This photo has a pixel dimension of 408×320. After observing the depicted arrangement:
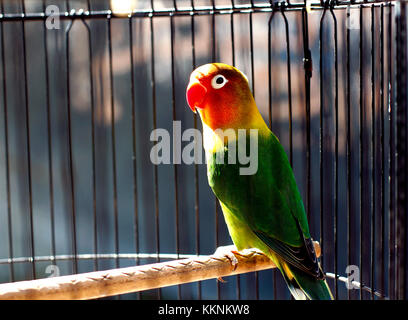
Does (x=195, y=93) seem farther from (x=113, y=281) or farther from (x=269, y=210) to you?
(x=113, y=281)

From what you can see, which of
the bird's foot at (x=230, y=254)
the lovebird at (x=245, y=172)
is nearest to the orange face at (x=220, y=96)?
the lovebird at (x=245, y=172)

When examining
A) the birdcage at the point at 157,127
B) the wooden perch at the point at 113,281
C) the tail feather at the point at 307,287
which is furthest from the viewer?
the birdcage at the point at 157,127

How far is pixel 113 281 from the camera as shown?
783mm

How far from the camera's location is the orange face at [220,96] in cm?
96

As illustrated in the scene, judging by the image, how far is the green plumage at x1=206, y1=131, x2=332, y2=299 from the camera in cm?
91

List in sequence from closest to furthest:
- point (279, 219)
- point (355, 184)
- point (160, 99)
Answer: point (279, 219) → point (355, 184) → point (160, 99)

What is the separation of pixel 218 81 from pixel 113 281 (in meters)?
0.43

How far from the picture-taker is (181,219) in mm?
1836

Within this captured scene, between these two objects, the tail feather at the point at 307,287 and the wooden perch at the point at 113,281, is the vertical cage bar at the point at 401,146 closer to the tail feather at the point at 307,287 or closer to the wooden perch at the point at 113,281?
the tail feather at the point at 307,287

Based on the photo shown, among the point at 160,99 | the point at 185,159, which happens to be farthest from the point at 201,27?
the point at 185,159

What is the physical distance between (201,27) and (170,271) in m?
1.04

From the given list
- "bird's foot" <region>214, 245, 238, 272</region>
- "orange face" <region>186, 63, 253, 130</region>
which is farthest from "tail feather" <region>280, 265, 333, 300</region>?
"orange face" <region>186, 63, 253, 130</region>

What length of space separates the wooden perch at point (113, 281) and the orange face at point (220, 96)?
280 mm
